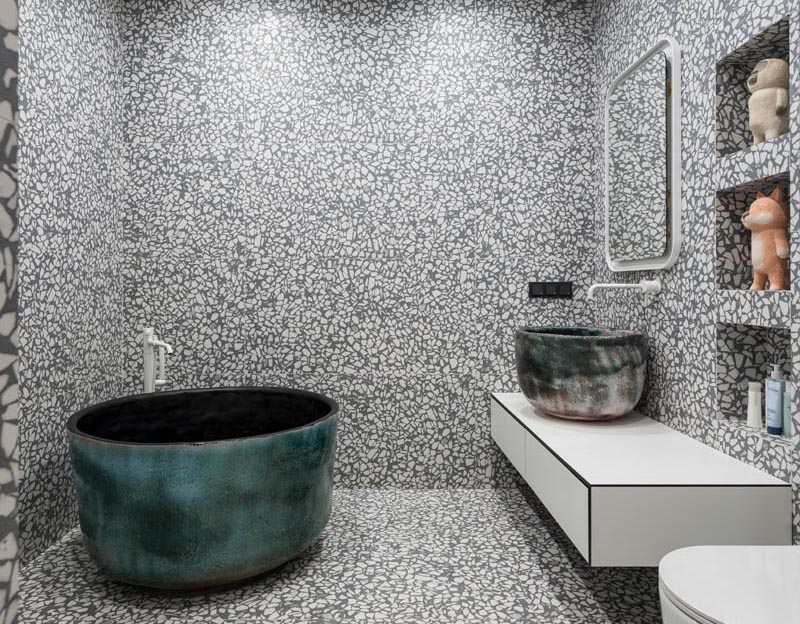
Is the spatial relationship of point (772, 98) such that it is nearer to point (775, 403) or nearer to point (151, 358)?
point (775, 403)

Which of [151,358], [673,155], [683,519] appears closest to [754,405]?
[683,519]

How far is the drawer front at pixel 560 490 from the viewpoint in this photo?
1.66 metres

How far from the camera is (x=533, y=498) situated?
298cm

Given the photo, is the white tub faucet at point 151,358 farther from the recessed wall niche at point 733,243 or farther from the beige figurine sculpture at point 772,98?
the beige figurine sculpture at point 772,98

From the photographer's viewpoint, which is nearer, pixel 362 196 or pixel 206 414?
pixel 206 414

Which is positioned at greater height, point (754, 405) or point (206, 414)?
point (754, 405)

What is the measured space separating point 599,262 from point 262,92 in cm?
208

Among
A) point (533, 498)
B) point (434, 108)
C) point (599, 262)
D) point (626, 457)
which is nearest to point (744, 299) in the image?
point (626, 457)

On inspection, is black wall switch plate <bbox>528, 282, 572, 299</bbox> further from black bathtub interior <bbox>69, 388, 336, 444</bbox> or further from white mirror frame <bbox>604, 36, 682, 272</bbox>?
black bathtub interior <bbox>69, 388, 336, 444</bbox>

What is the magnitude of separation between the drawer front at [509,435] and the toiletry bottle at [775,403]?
86 cm

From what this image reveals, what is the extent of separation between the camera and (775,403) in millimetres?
1736

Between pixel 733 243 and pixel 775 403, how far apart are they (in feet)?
1.91

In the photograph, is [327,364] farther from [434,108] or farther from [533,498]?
[434,108]

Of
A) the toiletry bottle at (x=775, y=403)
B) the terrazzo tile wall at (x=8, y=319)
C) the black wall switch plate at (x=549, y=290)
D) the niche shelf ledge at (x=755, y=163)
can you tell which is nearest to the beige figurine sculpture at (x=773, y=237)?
the niche shelf ledge at (x=755, y=163)
